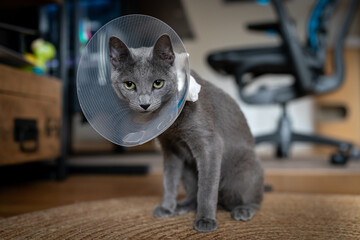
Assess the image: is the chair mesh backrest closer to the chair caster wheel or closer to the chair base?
the chair base

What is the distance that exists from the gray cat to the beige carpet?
0.04m

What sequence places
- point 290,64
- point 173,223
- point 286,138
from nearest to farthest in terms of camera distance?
point 173,223 → point 290,64 → point 286,138

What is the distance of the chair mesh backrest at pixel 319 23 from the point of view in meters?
2.02

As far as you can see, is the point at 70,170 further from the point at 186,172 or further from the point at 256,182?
the point at 256,182

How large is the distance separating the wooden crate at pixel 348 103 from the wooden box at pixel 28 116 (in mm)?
3308

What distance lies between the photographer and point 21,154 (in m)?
1.28

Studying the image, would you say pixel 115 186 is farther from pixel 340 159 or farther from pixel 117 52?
pixel 340 159

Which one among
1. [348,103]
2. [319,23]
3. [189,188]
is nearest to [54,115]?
A: [189,188]

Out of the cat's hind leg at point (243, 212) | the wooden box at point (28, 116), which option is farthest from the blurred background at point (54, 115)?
the cat's hind leg at point (243, 212)

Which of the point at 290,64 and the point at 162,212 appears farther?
the point at 290,64

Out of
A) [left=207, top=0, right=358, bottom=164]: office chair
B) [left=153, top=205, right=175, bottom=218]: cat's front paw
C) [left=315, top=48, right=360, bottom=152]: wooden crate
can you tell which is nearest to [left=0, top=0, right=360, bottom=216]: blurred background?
[left=207, top=0, right=358, bottom=164]: office chair

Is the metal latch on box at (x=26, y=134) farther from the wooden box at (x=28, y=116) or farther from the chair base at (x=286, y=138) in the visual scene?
the chair base at (x=286, y=138)

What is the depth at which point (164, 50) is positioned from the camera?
2.28 ft

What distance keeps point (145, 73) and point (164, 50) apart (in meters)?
0.07
